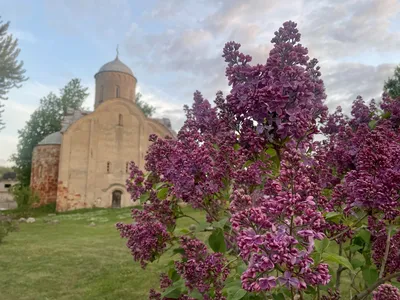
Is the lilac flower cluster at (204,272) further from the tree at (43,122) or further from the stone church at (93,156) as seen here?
the tree at (43,122)

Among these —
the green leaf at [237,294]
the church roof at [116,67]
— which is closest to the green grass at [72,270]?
the green leaf at [237,294]

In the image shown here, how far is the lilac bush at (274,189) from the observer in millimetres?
1234

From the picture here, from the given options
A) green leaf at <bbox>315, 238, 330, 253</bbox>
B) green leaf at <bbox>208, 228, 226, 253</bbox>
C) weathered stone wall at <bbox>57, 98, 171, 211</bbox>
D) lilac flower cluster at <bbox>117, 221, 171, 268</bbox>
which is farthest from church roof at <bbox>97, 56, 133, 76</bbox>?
green leaf at <bbox>315, 238, 330, 253</bbox>

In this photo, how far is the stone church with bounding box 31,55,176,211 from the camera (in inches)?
1208

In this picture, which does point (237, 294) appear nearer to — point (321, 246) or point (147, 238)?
point (321, 246)

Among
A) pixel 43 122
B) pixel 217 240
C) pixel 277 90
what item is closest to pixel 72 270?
pixel 217 240

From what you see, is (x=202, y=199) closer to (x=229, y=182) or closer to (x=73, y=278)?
(x=229, y=182)

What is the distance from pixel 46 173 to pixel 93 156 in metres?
4.84

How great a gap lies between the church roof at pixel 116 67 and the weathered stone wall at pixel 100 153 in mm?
5779

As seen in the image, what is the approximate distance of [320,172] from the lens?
232 cm

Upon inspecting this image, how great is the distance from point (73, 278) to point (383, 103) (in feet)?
29.1

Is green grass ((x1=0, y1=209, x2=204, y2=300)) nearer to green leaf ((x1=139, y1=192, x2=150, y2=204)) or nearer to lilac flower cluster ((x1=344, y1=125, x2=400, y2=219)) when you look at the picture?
green leaf ((x1=139, y1=192, x2=150, y2=204))

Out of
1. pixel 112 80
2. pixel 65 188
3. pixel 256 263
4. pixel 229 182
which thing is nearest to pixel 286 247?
pixel 256 263

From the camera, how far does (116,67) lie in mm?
36594
